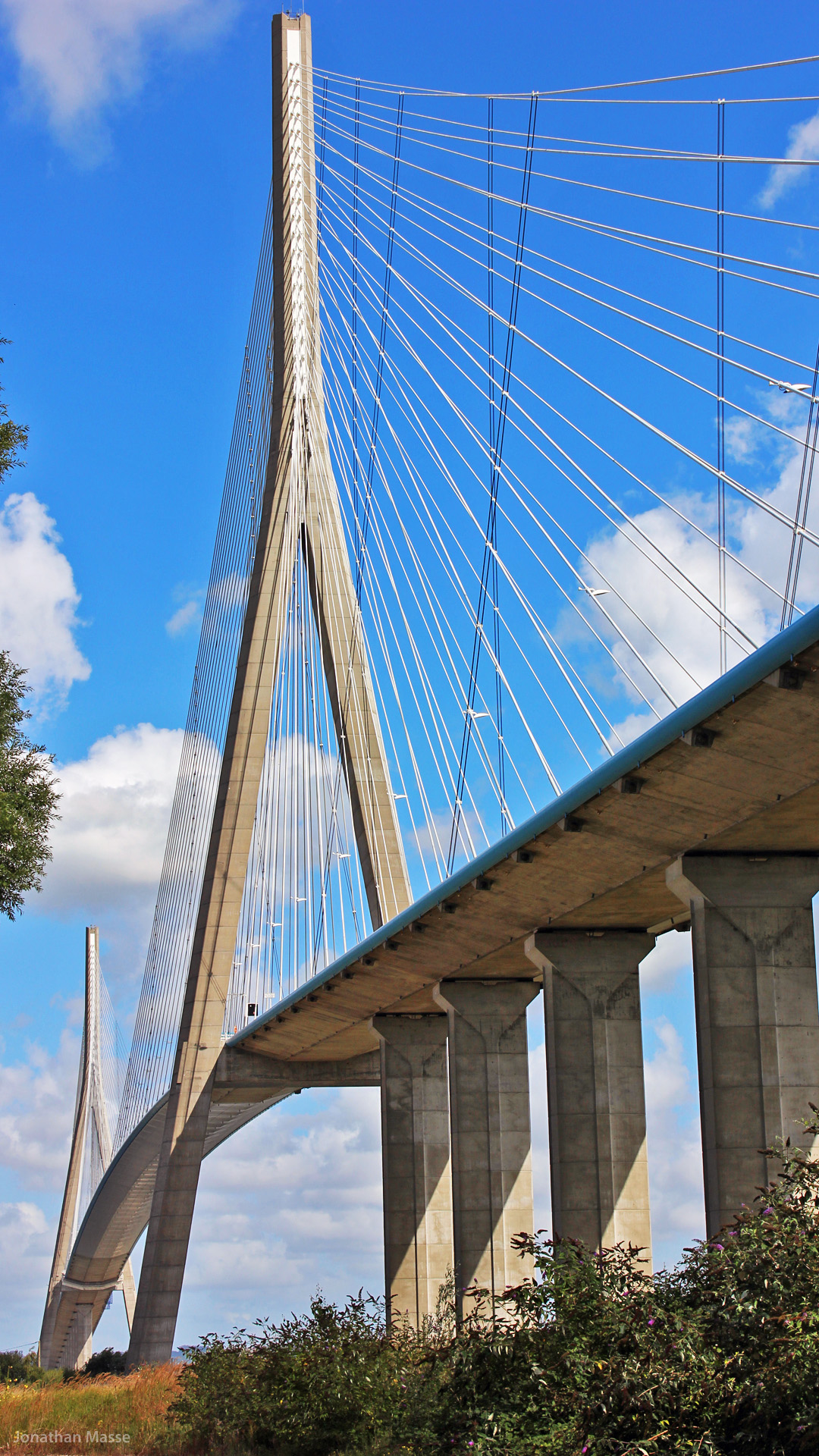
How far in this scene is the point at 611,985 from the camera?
29391 mm

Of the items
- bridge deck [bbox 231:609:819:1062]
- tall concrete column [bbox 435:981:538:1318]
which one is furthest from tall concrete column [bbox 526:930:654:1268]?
tall concrete column [bbox 435:981:538:1318]

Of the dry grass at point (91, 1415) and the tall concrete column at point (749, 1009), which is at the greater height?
the tall concrete column at point (749, 1009)

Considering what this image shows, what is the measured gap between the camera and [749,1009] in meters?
21.7

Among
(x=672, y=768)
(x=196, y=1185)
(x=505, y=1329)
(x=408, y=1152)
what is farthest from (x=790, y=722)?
(x=196, y=1185)

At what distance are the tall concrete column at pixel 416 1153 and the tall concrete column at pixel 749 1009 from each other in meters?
19.1

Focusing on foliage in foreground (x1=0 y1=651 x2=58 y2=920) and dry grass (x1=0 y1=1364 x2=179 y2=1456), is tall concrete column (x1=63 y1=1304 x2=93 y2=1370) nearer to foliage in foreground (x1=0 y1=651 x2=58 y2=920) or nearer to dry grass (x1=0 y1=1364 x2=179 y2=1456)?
dry grass (x1=0 y1=1364 x2=179 y2=1456)

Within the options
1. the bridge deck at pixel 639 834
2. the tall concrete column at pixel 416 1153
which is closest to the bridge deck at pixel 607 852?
the bridge deck at pixel 639 834

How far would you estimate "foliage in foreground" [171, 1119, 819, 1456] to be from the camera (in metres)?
9.23

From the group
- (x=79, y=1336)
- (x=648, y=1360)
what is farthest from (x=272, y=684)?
(x=79, y=1336)

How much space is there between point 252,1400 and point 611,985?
13.0 meters

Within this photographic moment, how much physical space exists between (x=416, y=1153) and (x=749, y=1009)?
805 inches

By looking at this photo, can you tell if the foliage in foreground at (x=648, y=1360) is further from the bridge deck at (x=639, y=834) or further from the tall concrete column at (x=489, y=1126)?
the tall concrete column at (x=489, y=1126)

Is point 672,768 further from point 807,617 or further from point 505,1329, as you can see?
point 505,1329

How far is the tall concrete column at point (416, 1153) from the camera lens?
3947cm
